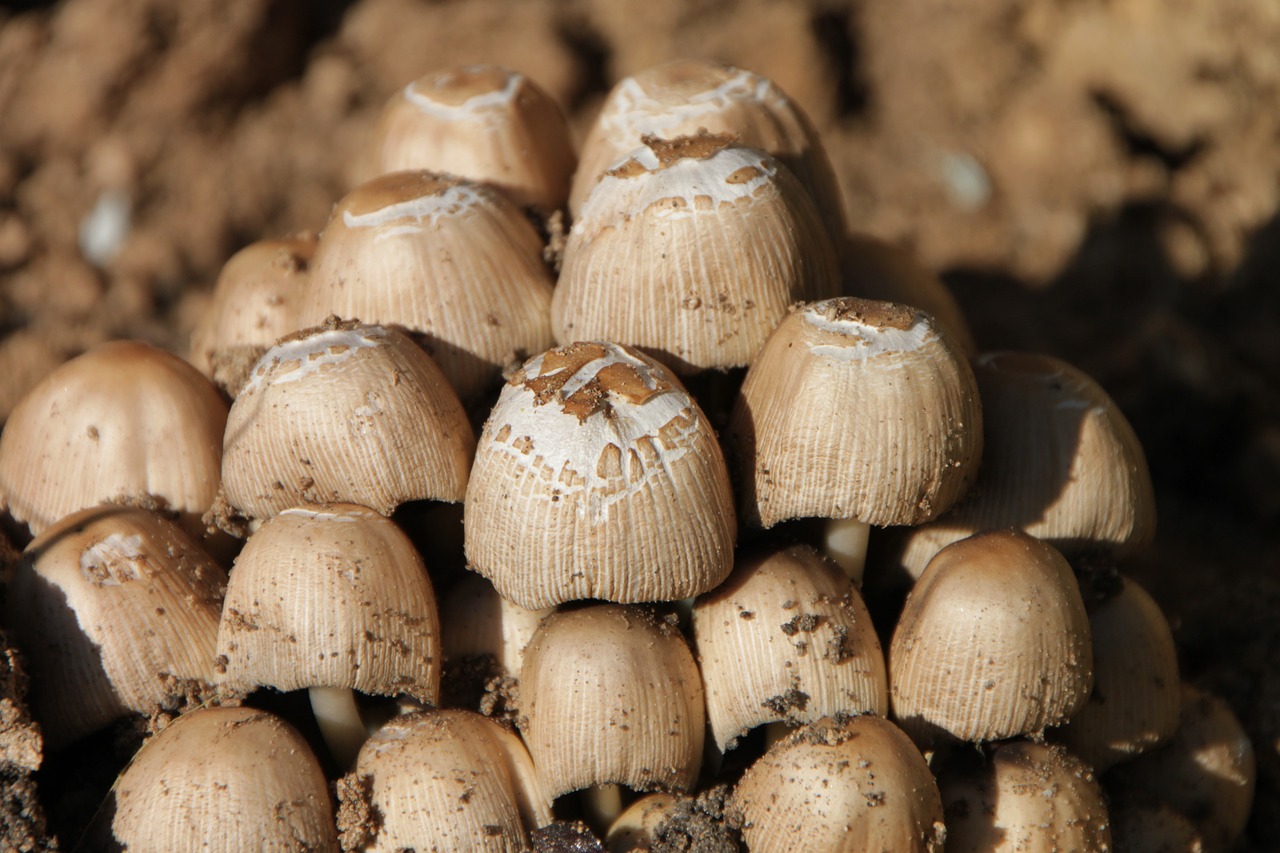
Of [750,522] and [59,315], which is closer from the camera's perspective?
[750,522]

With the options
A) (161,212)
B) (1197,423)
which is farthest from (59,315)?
(1197,423)

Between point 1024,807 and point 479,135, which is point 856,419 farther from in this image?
point 479,135

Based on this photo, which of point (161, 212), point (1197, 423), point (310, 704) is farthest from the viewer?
point (161, 212)

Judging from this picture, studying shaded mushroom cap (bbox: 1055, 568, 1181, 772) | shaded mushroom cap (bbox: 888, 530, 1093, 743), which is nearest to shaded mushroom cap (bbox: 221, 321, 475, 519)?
shaded mushroom cap (bbox: 888, 530, 1093, 743)

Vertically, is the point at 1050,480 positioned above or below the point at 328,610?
below

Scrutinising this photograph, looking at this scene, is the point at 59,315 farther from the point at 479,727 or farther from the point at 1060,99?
the point at 1060,99

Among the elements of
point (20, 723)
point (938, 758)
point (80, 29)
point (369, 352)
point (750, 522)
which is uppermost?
point (80, 29)

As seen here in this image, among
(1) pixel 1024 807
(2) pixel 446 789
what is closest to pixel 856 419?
(1) pixel 1024 807
